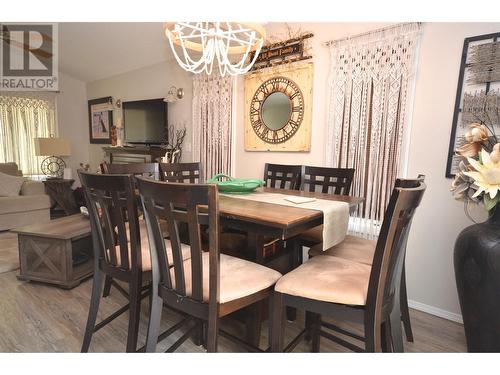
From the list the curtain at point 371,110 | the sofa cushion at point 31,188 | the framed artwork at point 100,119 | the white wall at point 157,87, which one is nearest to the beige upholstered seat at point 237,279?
the curtain at point 371,110

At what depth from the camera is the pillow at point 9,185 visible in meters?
3.92

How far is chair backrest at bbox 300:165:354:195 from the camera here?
2.19 m

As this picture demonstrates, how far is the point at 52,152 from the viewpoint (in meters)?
5.20

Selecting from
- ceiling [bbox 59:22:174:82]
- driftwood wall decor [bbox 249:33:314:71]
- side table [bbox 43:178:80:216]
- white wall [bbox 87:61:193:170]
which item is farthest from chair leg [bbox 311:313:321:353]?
side table [bbox 43:178:80:216]

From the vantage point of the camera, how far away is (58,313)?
206 cm

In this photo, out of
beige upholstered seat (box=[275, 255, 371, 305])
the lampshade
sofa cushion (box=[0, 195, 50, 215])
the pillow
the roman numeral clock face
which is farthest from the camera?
the lampshade

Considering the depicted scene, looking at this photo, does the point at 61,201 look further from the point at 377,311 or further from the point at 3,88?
the point at 377,311

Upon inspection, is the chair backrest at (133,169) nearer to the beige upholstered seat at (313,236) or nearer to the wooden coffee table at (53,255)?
the wooden coffee table at (53,255)

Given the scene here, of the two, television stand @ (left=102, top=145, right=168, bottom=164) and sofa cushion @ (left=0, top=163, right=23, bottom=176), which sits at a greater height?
television stand @ (left=102, top=145, right=168, bottom=164)

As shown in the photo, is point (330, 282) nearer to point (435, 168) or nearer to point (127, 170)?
point (435, 168)

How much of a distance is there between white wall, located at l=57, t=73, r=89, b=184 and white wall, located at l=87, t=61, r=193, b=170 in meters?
0.74

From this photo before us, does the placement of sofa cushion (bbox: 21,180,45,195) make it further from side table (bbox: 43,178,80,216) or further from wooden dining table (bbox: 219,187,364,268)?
wooden dining table (bbox: 219,187,364,268)

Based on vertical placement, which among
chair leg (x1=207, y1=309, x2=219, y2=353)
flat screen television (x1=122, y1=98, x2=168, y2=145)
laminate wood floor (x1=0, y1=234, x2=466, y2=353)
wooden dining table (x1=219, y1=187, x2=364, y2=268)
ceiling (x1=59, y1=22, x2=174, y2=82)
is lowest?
laminate wood floor (x1=0, y1=234, x2=466, y2=353)

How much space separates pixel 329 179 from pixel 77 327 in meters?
2.01
